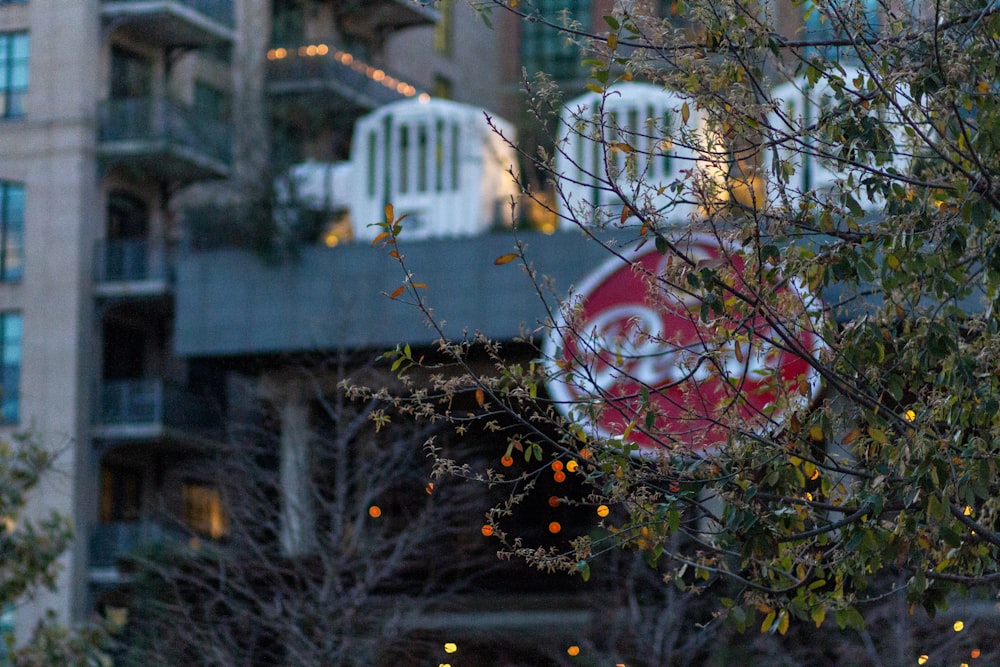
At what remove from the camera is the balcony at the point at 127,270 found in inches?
1582

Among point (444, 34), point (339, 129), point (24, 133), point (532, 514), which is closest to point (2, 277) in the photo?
point (24, 133)

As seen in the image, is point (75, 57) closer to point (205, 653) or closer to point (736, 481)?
point (205, 653)

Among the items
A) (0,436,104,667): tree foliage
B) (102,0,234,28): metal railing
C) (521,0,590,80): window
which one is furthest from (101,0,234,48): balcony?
(0,436,104,667): tree foliage

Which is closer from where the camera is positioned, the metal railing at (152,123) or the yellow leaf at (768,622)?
the yellow leaf at (768,622)

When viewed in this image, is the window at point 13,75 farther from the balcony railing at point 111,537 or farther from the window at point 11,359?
the balcony railing at point 111,537

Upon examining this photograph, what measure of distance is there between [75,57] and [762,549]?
112 feet

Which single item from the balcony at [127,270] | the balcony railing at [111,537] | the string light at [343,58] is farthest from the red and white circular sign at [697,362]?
the string light at [343,58]

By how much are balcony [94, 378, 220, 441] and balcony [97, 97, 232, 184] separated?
17.8 ft

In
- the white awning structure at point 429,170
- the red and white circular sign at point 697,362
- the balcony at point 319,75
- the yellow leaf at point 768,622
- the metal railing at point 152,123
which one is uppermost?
the balcony at point 319,75

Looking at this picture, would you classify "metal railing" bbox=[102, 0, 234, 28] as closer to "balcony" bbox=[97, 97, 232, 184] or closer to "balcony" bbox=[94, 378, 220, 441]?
"balcony" bbox=[97, 97, 232, 184]

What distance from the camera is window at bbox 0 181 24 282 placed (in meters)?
40.0

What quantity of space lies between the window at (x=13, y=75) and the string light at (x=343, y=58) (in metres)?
6.54

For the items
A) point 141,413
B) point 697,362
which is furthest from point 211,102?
point 697,362

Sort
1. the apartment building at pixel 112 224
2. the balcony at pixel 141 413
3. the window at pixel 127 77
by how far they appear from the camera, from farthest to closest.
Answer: the window at pixel 127 77 → the balcony at pixel 141 413 → the apartment building at pixel 112 224
